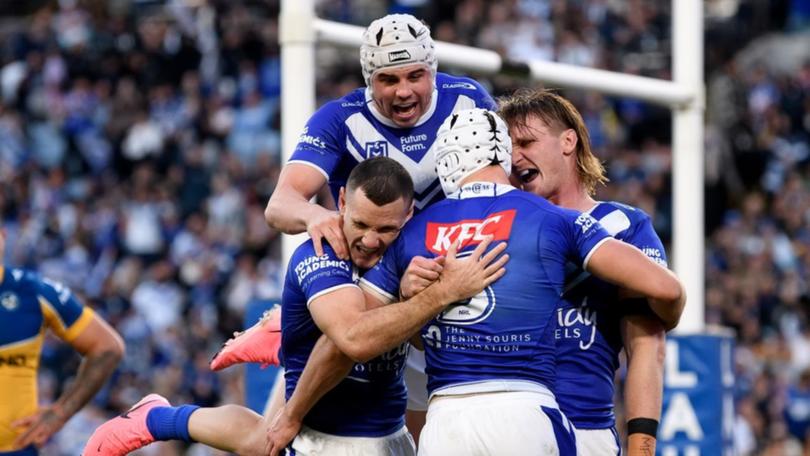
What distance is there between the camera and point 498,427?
5172 mm

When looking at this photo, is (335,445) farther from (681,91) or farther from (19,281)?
(681,91)

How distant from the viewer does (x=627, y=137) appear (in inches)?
733

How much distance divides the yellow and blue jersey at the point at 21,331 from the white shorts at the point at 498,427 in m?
3.89

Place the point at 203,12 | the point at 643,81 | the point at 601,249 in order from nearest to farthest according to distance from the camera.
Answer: the point at 601,249
the point at 643,81
the point at 203,12

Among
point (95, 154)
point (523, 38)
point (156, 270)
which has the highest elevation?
point (523, 38)

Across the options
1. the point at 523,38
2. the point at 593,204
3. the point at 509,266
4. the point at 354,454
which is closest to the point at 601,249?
the point at 509,266

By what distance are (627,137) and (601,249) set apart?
536 inches

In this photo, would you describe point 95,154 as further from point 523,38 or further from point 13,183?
point 523,38

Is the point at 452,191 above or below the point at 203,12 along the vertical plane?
below

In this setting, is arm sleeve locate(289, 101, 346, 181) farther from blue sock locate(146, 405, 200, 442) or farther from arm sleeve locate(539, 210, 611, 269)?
arm sleeve locate(539, 210, 611, 269)

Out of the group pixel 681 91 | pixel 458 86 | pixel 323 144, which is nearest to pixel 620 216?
pixel 458 86

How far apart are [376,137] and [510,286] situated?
1502 millimetres

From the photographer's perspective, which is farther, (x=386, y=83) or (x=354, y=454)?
(x=386, y=83)

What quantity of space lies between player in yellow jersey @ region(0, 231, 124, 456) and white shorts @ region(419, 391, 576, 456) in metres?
3.90
